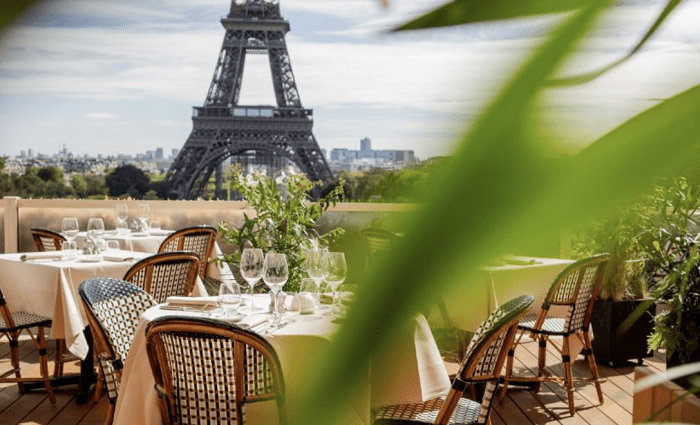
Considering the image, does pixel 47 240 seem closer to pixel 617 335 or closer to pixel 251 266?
pixel 251 266

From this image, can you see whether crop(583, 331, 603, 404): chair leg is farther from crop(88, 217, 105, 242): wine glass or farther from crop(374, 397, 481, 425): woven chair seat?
crop(88, 217, 105, 242): wine glass

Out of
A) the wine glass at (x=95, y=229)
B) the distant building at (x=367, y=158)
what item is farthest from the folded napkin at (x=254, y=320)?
the distant building at (x=367, y=158)

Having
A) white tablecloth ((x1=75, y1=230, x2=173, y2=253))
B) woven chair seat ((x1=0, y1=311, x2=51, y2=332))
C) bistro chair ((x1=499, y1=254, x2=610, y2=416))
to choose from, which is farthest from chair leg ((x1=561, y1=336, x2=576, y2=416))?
white tablecloth ((x1=75, y1=230, x2=173, y2=253))

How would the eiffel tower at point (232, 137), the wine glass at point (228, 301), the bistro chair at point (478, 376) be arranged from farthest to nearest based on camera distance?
1. the eiffel tower at point (232, 137)
2. the wine glass at point (228, 301)
3. the bistro chair at point (478, 376)

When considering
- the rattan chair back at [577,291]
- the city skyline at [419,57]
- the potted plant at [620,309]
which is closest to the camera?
the city skyline at [419,57]

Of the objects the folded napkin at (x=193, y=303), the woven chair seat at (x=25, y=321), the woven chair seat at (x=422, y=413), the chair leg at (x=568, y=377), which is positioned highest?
the folded napkin at (x=193, y=303)

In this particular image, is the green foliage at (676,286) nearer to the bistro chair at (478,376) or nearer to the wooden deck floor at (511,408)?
the wooden deck floor at (511,408)

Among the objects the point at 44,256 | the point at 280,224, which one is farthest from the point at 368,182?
the point at 44,256
